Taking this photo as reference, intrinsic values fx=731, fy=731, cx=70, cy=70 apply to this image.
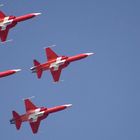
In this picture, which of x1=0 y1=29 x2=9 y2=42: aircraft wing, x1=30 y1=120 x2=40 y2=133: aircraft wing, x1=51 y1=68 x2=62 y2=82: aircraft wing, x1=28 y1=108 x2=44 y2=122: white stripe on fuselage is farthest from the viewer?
x1=51 y1=68 x2=62 y2=82: aircraft wing

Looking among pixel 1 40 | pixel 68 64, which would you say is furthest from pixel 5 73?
pixel 68 64

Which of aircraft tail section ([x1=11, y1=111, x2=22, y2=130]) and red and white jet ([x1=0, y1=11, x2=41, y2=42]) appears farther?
aircraft tail section ([x1=11, y1=111, x2=22, y2=130])

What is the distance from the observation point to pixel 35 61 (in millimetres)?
99625

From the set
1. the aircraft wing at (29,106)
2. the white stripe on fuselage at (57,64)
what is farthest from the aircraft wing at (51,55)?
the aircraft wing at (29,106)

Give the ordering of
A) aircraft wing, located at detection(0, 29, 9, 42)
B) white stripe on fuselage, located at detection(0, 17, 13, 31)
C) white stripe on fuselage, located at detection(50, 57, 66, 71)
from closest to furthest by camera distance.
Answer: white stripe on fuselage, located at detection(0, 17, 13, 31)
aircraft wing, located at detection(0, 29, 9, 42)
white stripe on fuselage, located at detection(50, 57, 66, 71)

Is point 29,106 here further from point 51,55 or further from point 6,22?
point 6,22

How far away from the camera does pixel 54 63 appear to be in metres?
102

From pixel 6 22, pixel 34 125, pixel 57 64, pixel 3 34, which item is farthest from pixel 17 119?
pixel 6 22

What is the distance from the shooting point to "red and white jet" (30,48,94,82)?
99.6m

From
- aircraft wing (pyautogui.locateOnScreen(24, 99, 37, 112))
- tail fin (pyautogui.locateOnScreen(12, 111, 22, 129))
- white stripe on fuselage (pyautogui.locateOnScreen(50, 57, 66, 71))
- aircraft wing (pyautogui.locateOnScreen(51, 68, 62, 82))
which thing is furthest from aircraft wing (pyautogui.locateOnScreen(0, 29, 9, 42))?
tail fin (pyautogui.locateOnScreen(12, 111, 22, 129))

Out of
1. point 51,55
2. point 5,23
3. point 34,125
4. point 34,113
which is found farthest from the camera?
point 51,55

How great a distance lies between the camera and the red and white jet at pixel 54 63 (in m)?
99.6

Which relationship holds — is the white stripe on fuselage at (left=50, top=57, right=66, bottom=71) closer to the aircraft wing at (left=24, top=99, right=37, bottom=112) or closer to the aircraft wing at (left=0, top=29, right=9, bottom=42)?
the aircraft wing at (left=24, top=99, right=37, bottom=112)

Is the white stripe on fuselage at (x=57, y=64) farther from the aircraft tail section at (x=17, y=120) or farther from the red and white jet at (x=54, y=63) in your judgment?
the aircraft tail section at (x=17, y=120)
